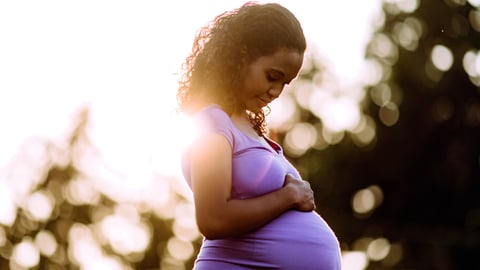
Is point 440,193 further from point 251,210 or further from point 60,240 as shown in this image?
point 251,210

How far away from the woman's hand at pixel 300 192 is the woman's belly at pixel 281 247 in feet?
0.08

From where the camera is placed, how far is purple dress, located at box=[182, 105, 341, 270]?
12.8 feet

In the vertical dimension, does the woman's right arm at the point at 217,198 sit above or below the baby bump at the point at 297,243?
above

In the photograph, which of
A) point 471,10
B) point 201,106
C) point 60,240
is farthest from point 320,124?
point 201,106

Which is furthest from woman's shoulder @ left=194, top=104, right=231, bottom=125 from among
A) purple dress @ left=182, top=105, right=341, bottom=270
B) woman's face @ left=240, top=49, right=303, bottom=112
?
woman's face @ left=240, top=49, right=303, bottom=112

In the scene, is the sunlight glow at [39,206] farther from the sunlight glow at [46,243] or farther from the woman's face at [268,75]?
the woman's face at [268,75]

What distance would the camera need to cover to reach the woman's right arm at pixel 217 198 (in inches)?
149

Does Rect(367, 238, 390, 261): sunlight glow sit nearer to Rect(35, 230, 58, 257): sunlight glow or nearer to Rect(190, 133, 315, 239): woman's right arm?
Rect(35, 230, 58, 257): sunlight glow

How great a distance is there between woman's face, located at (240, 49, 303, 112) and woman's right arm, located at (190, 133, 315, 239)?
0.23m

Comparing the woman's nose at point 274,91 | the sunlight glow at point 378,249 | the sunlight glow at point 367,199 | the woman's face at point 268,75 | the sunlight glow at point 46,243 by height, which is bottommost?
the sunlight glow at point 46,243

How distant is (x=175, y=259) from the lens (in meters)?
43.3

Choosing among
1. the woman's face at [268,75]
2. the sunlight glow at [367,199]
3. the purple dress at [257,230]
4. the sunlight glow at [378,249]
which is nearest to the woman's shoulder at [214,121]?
the purple dress at [257,230]

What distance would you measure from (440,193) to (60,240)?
18.2 m

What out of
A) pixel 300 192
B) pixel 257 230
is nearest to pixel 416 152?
pixel 300 192
